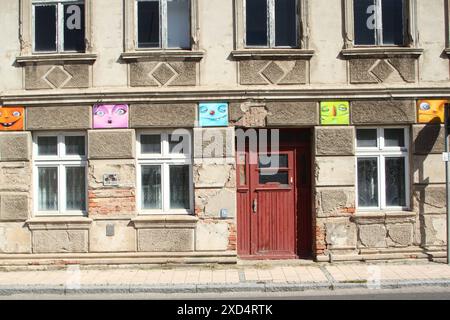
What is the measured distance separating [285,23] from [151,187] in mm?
4201

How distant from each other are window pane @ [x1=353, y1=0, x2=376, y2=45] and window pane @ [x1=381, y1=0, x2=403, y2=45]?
25cm

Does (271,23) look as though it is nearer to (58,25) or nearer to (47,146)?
(58,25)

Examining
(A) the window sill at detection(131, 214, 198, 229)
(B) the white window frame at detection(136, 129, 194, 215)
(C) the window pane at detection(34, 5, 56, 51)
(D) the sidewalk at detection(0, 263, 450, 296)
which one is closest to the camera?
(D) the sidewalk at detection(0, 263, 450, 296)

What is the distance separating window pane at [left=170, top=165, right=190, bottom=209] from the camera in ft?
35.7

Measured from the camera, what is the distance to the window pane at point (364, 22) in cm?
1098

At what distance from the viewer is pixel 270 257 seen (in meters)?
10.8

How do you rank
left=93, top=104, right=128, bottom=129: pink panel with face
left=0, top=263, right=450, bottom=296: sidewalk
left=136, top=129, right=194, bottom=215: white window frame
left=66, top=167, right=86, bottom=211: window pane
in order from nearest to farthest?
left=0, top=263, right=450, bottom=296: sidewalk
left=93, top=104, right=128, bottom=129: pink panel with face
left=136, top=129, right=194, bottom=215: white window frame
left=66, top=167, right=86, bottom=211: window pane

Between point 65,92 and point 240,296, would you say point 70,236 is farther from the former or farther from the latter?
point 240,296

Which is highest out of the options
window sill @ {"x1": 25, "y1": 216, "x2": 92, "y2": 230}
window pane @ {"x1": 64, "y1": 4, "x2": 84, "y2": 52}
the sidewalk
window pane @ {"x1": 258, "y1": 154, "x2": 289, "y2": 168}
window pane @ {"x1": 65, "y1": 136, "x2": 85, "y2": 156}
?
window pane @ {"x1": 64, "y1": 4, "x2": 84, "y2": 52}

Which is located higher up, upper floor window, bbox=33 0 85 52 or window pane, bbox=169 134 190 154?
upper floor window, bbox=33 0 85 52

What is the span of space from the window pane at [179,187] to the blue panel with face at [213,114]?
3.20ft

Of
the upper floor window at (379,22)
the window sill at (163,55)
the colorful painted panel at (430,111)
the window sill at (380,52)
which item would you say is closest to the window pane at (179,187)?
the window sill at (163,55)

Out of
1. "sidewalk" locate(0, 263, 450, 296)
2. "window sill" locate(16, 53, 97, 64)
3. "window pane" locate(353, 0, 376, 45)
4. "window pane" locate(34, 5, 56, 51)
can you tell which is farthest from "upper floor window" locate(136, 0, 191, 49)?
"sidewalk" locate(0, 263, 450, 296)

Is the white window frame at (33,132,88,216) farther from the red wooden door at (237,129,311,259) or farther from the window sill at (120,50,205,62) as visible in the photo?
the red wooden door at (237,129,311,259)
